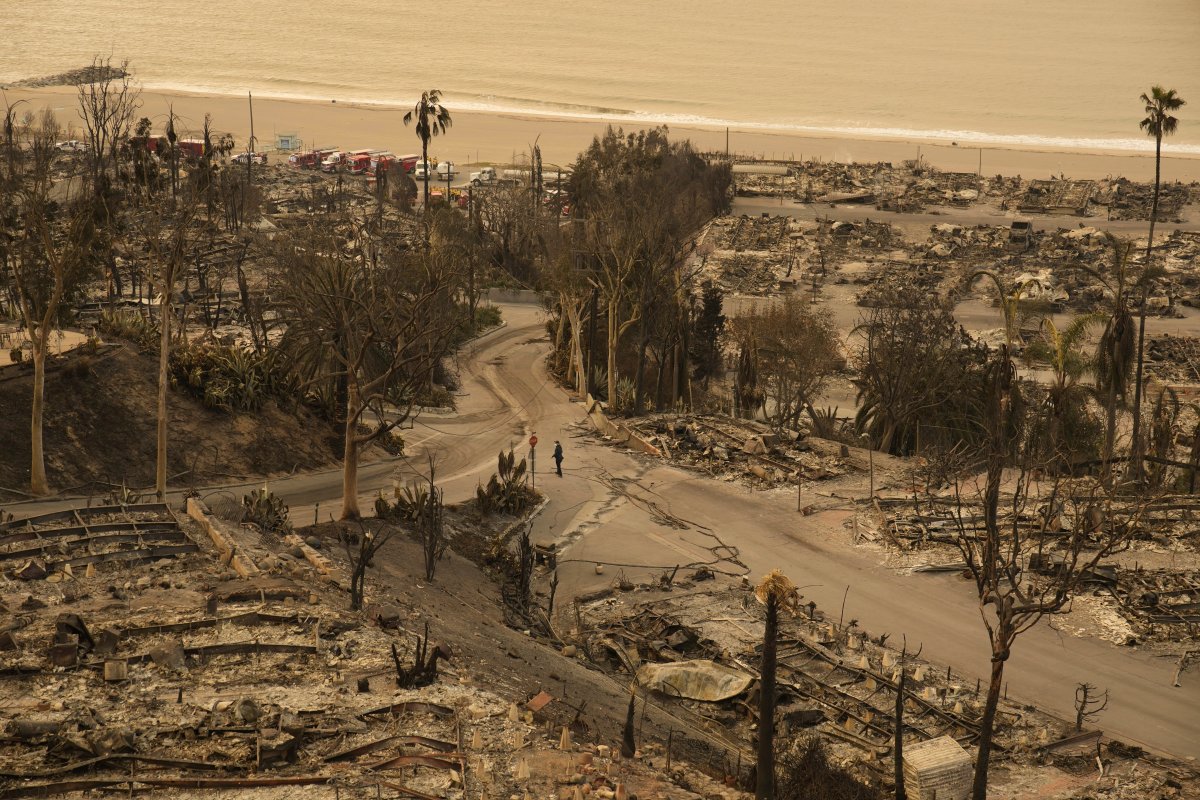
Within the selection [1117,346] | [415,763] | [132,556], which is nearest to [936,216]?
→ [1117,346]

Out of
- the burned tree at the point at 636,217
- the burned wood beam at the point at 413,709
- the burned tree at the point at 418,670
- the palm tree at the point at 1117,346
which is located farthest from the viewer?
the burned tree at the point at 636,217

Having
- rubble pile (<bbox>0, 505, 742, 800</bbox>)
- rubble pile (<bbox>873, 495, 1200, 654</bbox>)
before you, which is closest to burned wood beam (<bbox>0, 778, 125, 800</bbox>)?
rubble pile (<bbox>0, 505, 742, 800</bbox>)

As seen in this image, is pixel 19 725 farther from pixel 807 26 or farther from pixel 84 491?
pixel 807 26

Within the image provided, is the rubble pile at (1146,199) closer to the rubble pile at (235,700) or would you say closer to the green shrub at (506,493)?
the green shrub at (506,493)

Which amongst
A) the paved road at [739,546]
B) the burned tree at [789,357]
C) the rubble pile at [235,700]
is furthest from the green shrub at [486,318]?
the rubble pile at [235,700]

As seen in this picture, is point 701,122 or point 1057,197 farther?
point 701,122

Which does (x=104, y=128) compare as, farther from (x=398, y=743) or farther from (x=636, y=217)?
(x=398, y=743)
